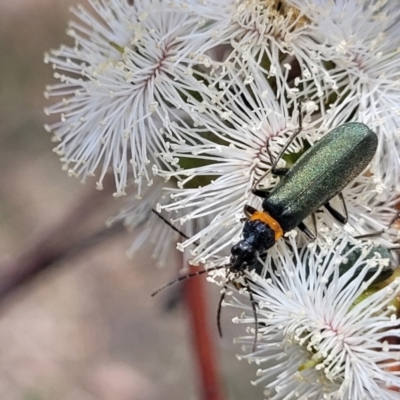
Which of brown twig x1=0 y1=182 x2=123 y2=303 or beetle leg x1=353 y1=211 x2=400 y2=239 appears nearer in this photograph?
beetle leg x1=353 y1=211 x2=400 y2=239

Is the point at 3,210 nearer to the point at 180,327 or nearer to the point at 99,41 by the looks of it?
the point at 180,327

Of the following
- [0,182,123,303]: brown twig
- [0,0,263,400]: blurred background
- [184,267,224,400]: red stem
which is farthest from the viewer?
[0,0,263,400]: blurred background

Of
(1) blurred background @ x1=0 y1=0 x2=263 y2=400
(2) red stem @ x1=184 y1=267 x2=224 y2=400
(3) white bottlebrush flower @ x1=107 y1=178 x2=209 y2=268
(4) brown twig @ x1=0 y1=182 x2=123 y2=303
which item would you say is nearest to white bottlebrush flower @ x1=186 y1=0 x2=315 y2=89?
(3) white bottlebrush flower @ x1=107 y1=178 x2=209 y2=268

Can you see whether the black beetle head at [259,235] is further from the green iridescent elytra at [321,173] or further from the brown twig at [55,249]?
the brown twig at [55,249]

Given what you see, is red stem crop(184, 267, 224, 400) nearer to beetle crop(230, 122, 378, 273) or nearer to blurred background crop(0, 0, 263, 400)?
beetle crop(230, 122, 378, 273)

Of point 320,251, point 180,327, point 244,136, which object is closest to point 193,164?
point 244,136

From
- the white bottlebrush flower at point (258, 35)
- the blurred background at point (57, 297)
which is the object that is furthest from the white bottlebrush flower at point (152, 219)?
the blurred background at point (57, 297)

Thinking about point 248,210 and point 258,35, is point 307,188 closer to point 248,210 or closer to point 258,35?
point 248,210
